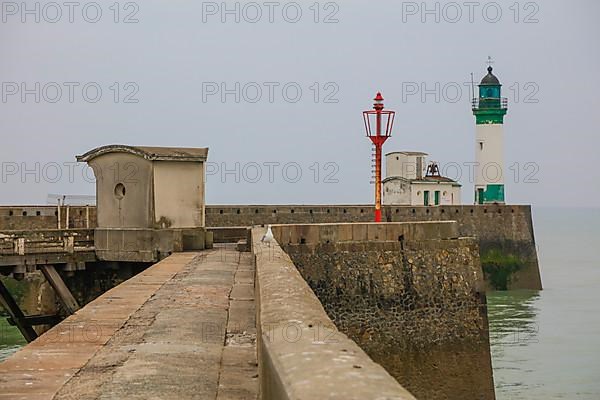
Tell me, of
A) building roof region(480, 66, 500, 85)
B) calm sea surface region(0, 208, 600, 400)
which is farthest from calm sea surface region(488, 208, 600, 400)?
building roof region(480, 66, 500, 85)

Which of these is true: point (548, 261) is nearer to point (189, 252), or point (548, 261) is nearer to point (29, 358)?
point (189, 252)

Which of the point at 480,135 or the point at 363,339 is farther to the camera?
the point at 480,135

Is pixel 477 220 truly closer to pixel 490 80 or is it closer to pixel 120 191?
pixel 490 80

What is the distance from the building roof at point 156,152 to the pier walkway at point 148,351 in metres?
7.62

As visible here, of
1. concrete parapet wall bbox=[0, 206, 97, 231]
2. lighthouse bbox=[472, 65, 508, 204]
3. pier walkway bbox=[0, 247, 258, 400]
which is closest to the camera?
pier walkway bbox=[0, 247, 258, 400]

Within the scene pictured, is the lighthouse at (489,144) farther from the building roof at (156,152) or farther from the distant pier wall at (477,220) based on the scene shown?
the building roof at (156,152)

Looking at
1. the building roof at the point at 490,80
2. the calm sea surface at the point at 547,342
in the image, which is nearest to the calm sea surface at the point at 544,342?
the calm sea surface at the point at 547,342

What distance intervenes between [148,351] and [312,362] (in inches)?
147

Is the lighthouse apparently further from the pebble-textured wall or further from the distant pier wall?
the pebble-textured wall

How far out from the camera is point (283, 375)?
295 centimetres

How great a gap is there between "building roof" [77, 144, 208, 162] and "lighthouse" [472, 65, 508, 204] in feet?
106

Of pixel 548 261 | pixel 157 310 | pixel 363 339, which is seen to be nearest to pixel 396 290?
pixel 363 339

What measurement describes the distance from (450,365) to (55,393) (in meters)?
10.8

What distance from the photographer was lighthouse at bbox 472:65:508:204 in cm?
4903
